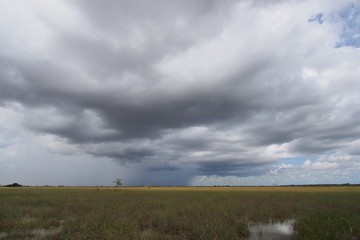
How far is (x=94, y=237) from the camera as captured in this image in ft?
44.5

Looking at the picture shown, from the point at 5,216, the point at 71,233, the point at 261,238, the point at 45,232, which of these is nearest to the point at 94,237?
the point at 71,233

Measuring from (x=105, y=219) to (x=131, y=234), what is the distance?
15.7ft

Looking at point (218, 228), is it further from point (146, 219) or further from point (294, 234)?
point (146, 219)

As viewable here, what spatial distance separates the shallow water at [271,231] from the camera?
1514 centimetres

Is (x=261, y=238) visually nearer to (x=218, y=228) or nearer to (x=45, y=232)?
(x=218, y=228)

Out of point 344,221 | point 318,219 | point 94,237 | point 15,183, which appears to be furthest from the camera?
point 15,183

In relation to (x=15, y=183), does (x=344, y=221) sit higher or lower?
lower

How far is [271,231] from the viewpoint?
17.1m

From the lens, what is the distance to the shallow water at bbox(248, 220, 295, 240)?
15141 mm

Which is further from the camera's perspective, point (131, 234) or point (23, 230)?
point (23, 230)

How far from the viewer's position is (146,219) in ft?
64.4

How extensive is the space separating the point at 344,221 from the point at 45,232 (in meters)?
18.9

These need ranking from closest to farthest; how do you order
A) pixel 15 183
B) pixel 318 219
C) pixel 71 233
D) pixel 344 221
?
pixel 71 233, pixel 344 221, pixel 318 219, pixel 15 183

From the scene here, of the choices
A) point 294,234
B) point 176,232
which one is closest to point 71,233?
point 176,232
